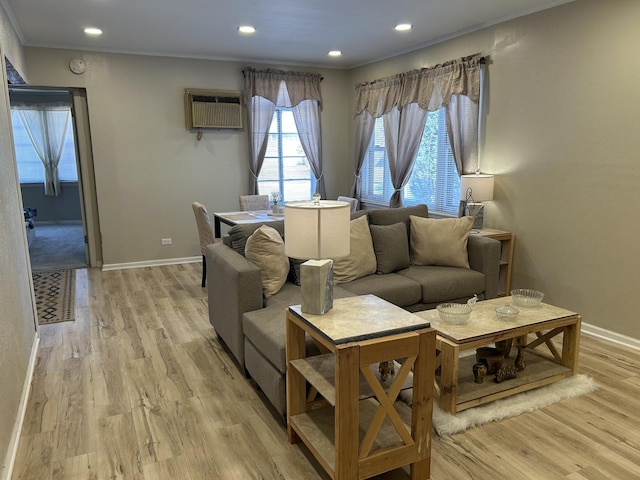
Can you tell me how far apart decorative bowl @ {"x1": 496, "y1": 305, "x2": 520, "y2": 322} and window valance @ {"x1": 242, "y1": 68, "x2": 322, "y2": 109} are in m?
4.46

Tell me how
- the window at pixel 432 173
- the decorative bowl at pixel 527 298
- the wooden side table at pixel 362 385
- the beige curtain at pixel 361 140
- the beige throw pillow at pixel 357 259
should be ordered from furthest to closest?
the beige curtain at pixel 361 140 → the window at pixel 432 173 → the beige throw pillow at pixel 357 259 → the decorative bowl at pixel 527 298 → the wooden side table at pixel 362 385

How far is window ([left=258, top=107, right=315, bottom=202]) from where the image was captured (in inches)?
258

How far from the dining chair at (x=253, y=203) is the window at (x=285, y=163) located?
74 cm

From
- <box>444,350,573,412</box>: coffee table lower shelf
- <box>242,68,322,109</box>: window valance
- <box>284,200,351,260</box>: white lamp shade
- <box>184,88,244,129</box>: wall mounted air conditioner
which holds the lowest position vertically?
<box>444,350,573,412</box>: coffee table lower shelf

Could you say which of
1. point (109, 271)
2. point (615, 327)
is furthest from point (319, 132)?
point (615, 327)

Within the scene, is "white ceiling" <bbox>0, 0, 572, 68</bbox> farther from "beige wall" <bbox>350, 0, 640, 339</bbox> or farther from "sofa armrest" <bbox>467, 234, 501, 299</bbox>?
"sofa armrest" <bbox>467, 234, 501, 299</bbox>

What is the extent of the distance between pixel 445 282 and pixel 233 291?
5.49ft

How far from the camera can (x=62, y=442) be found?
2.41 meters

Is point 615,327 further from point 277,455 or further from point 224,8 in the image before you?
point 224,8

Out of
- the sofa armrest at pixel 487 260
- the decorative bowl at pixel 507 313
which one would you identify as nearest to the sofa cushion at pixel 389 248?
the sofa armrest at pixel 487 260

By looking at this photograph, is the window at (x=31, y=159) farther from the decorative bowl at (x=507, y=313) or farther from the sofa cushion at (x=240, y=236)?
the decorative bowl at (x=507, y=313)

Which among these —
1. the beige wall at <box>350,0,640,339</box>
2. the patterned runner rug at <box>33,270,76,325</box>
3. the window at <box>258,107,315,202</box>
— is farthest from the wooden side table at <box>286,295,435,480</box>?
the window at <box>258,107,315,202</box>

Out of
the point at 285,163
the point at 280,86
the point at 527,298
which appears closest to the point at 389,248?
the point at 527,298

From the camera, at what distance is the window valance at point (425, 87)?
4.58 meters
